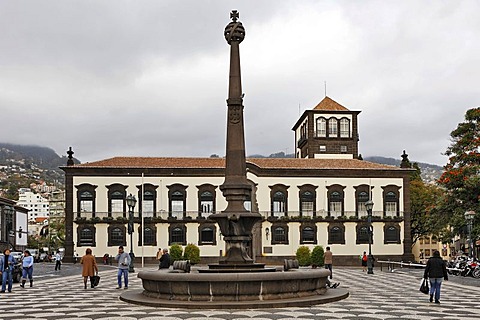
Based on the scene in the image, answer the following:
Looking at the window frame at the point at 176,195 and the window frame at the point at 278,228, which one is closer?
the window frame at the point at 176,195

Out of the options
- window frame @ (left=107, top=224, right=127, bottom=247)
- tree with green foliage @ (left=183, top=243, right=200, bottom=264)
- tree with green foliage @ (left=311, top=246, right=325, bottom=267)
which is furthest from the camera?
window frame @ (left=107, top=224, right=127, bottom=247)

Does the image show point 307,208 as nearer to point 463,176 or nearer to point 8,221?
point 463,176

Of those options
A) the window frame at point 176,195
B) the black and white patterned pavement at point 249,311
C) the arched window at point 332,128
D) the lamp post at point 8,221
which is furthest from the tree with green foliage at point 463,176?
the lamp post at point 8,221

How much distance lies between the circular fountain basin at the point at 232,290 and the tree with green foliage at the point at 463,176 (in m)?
26.2

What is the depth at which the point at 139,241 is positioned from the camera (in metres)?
56.4

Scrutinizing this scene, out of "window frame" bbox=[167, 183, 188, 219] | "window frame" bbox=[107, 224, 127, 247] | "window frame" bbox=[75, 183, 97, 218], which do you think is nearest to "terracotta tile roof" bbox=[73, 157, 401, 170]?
"window frame" bbox=[75, 183, 97, 218]

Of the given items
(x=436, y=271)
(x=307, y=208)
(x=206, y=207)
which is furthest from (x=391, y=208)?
(x=436, y=271)

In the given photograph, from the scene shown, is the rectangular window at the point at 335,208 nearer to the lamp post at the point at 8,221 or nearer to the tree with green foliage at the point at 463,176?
the tree with green foliage at the point at 463,176

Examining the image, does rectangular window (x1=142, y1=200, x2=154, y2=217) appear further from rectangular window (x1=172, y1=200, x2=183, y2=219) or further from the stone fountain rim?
the stone fountain rim

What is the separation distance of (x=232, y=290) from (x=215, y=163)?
42.9 metres

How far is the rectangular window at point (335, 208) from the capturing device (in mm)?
57969

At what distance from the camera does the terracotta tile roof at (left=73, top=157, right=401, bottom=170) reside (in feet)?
187

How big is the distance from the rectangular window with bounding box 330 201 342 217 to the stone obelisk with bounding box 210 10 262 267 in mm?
39706

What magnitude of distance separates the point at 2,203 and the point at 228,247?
199 ft
